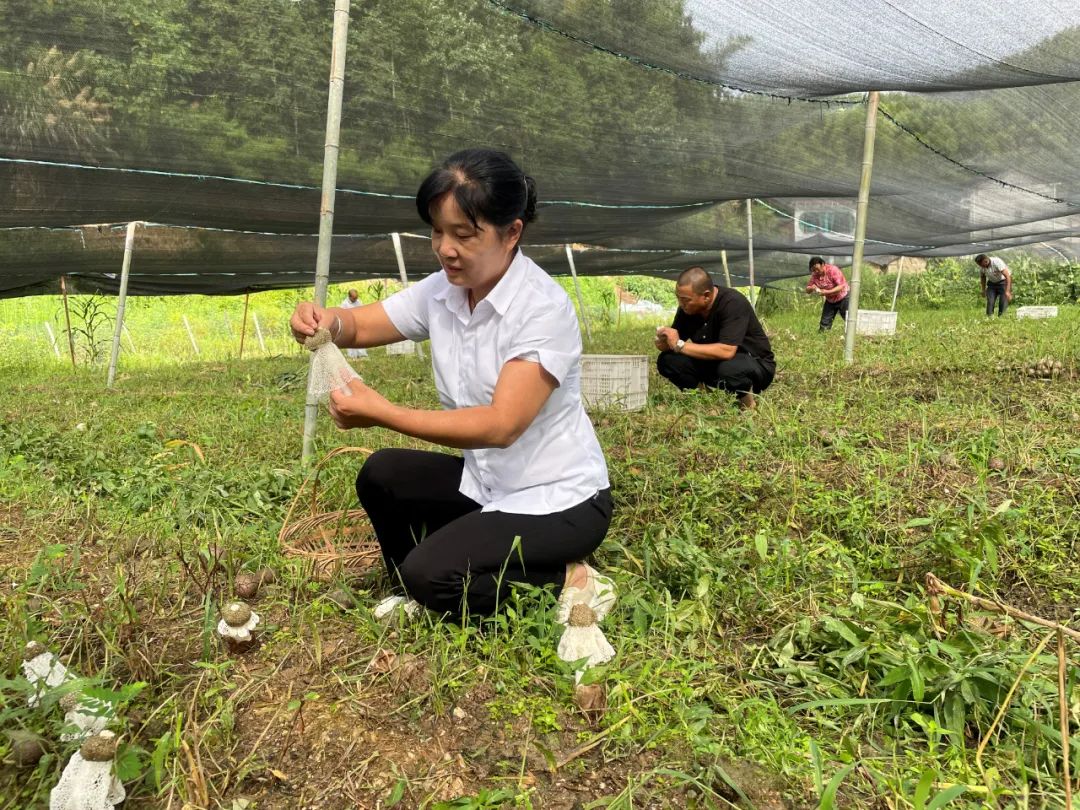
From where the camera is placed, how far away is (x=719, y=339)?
409 cm

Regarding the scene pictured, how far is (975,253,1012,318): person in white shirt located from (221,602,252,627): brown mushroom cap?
35.6 ft

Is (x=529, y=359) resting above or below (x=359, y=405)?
above

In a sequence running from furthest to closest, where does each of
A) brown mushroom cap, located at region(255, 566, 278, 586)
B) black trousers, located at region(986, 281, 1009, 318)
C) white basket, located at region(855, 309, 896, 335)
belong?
black trousers, located at region(986, 281, 1009, 318)
white basket, located at region(855, 309, 896, 335)
brown mushroom cap, located at region(255, 566, 278, 586)

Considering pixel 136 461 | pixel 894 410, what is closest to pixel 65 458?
pixel 136 461

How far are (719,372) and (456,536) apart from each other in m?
2.75

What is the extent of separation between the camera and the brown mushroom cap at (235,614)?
154 centimetres

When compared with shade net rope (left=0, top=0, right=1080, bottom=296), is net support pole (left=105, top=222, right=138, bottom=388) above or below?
below

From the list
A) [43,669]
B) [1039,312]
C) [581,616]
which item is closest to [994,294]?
[1039,312]

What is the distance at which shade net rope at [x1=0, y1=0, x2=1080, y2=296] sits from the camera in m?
3.62

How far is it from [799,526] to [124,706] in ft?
5.96

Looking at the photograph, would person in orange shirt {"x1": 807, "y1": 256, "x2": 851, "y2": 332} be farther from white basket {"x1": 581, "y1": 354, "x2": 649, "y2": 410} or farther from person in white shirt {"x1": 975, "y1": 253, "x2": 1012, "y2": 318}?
white basket {"x1": 581, "y1": 354, "x2": 649, "y2": 410}

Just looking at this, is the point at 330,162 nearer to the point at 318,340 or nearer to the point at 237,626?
the point at 318,340

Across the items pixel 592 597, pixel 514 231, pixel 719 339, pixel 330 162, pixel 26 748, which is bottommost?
pixel 26 748

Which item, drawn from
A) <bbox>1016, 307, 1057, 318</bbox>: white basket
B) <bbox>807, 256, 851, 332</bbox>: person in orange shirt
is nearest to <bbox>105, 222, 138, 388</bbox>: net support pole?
<bbox>807, 256, 851, 332</bbox>: person in orange shirt
